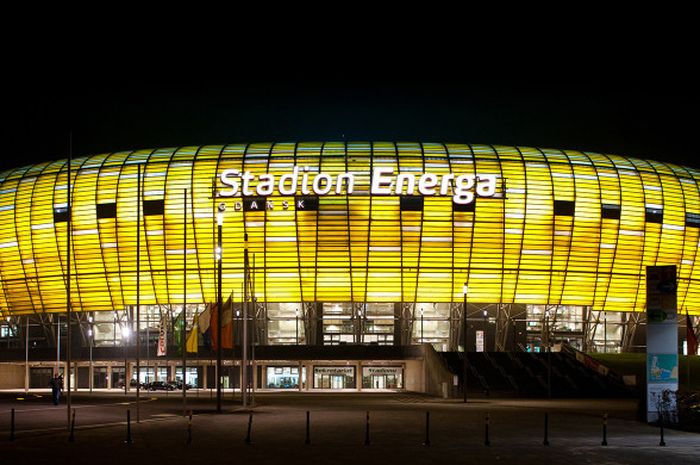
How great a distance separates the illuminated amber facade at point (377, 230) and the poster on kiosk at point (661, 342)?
43874 mm

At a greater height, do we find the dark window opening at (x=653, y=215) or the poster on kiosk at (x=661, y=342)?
the dark window opening at (x=653, y=215)

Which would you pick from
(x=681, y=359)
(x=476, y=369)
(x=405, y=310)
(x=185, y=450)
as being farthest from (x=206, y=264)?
(x=185, y=450)

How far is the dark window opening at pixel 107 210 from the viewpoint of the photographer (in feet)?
282

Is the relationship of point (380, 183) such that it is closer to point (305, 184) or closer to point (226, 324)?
point (305, 184)

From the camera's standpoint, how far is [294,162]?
84.4 metres

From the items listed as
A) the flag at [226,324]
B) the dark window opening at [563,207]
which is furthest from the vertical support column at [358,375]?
the flag at [226,324]

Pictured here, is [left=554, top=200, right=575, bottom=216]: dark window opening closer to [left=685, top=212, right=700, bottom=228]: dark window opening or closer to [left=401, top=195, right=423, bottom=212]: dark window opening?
[left=401, top=195, right=423, bottom=212]: dark window opening

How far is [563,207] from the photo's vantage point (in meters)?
85.1

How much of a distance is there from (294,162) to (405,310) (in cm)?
1752

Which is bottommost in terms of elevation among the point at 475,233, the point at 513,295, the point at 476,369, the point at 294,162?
the point at 476,369

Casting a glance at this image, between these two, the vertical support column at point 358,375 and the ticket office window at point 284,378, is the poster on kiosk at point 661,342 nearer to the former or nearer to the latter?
the vertical support column at point 358,375

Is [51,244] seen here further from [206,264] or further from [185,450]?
[185,450]

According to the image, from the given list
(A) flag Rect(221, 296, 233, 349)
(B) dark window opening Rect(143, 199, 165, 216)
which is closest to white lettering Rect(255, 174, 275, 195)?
(B) dark window opening Rect(143, 199, 165, 216)

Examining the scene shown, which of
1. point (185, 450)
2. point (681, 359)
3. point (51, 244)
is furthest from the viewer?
point (51, 244)
